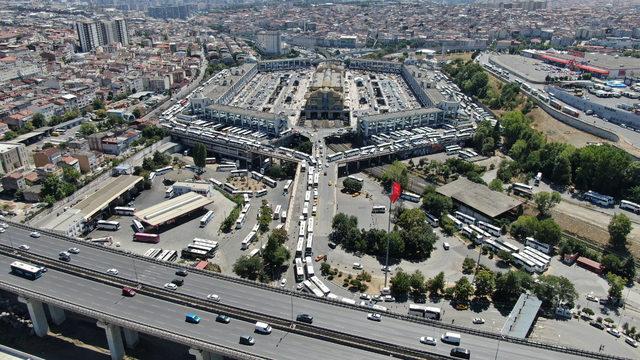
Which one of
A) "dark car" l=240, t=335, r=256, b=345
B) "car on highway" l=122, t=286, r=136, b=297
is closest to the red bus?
"car on highway" l=122, t=286, r=136, b=297

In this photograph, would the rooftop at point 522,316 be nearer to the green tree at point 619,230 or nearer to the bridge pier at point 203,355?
the green tree at point 619,230

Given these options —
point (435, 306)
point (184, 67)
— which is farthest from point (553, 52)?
point (435, 306)

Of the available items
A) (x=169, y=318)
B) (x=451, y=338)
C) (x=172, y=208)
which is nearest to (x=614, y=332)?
(x=451, y=338)

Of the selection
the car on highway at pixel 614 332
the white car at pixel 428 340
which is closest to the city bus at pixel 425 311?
the white car at pixel 428 340

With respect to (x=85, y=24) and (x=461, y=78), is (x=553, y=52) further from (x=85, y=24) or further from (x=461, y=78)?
(x=85, y=24)

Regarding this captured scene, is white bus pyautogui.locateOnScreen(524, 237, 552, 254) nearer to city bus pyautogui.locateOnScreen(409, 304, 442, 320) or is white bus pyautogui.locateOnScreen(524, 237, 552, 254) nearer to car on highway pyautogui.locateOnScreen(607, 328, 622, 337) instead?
car on highway pyautogui.locateOnScreen(607, 328, 622, 337)
